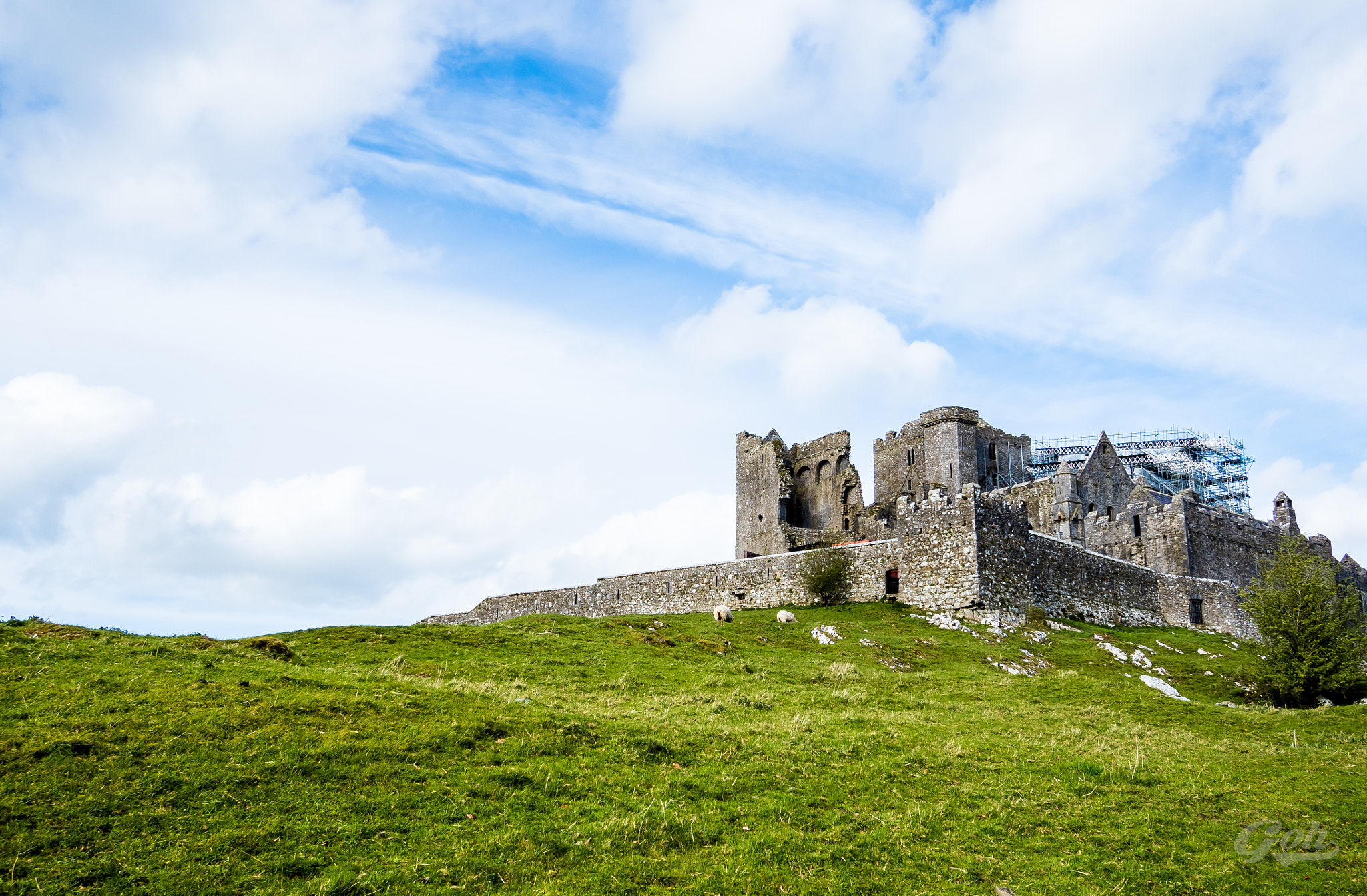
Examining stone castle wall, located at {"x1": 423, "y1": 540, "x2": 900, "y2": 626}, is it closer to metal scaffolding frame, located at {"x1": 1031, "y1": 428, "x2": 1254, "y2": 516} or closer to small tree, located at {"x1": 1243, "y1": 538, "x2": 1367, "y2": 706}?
small tree, located at {"x1": 1243, "y1": 538, "x2": 1367, "y2": 706}

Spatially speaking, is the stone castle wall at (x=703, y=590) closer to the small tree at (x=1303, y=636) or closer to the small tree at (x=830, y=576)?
the small tree at (x=830, y=576)

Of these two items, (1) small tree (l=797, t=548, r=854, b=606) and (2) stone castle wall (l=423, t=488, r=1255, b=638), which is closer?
(2) stone castle wall (l=423, t=488, r=1255, b=638)

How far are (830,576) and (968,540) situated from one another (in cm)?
799

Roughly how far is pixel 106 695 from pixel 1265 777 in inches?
925

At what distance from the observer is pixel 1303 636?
30.8 meters

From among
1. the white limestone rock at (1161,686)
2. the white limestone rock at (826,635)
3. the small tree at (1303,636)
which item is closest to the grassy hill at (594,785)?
the white limestone rock at (1161,686)

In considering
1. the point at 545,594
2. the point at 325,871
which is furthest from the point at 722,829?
the point at 545,594

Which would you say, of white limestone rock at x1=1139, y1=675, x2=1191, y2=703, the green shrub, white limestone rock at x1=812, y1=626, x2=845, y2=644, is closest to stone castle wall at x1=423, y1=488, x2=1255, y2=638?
white limestone rock at x1=812, y1=626, x2=845, y2=644

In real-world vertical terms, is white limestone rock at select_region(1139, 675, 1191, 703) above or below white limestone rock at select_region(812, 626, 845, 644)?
below

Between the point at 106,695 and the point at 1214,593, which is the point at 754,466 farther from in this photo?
the point at 106,695

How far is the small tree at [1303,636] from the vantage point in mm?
29781

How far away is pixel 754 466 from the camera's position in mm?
85750

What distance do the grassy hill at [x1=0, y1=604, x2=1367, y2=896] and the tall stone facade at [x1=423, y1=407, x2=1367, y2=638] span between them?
54.8ft

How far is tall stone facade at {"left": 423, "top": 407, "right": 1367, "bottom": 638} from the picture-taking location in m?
42.0
